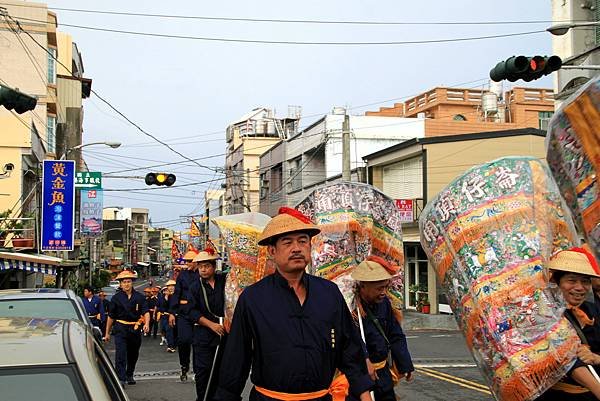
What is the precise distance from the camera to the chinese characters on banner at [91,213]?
33.9 meters

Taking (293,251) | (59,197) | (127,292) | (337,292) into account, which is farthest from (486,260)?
(59,197)

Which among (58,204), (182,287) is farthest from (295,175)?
(182,287)

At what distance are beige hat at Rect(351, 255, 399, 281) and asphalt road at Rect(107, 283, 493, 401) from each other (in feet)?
12.1

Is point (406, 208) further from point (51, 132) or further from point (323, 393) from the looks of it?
point (323, 393)

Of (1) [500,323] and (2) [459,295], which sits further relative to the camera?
(2) [459,295]

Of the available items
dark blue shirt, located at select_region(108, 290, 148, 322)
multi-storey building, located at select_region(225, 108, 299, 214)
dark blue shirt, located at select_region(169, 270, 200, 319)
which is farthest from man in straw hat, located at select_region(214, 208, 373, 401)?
multi-storey building, located at select_region(225, 108, 299, 214)

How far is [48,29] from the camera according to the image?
114 ft

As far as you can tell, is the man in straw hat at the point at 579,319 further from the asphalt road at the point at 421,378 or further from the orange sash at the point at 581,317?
the asphalt road at the point at 421,378

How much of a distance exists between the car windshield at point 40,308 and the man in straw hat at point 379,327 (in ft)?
9.65

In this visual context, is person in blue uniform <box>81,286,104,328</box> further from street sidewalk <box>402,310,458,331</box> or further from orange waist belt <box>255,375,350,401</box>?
street sidewalk <box>402,310,458,331</box>

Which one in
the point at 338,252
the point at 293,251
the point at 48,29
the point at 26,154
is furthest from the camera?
the point at 48,29

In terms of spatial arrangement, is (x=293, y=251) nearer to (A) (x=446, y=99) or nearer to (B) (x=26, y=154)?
(B) (x=26, y=154)

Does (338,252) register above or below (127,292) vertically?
above

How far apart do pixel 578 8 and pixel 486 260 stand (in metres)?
16.9
